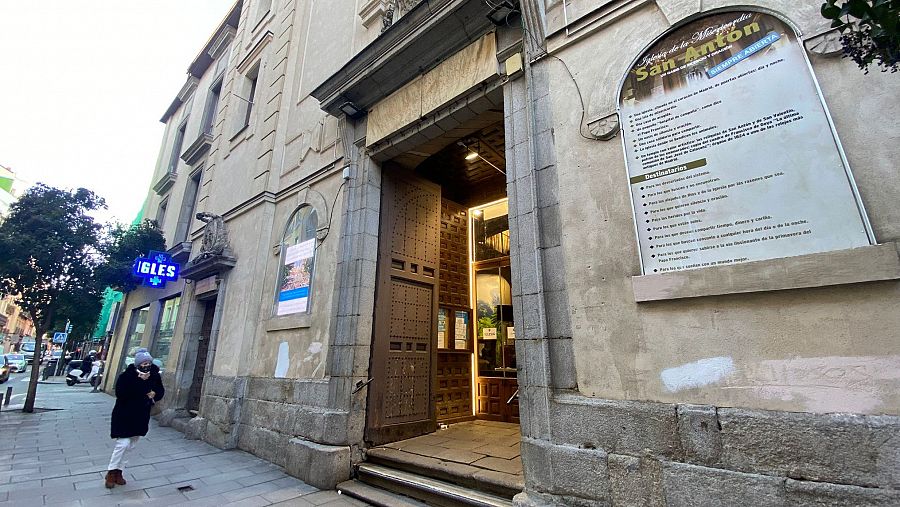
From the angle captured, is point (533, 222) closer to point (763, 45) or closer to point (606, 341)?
point (606, 341)

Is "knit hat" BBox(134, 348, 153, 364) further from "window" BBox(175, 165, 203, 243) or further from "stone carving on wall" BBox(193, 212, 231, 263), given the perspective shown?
"window" BBox(175, 165, 203, 243)

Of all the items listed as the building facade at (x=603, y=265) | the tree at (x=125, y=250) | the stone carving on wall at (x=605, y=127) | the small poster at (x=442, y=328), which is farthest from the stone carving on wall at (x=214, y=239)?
Result: the stone carving on wall at (x=605, y=127)

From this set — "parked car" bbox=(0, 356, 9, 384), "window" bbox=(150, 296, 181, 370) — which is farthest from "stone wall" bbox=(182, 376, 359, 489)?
"parked car" bbox=(0, 356, 9, 384)

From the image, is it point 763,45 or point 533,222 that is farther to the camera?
point 533,222

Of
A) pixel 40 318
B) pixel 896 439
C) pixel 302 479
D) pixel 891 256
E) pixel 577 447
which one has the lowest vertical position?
pixel 302 479

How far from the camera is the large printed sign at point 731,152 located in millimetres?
2679

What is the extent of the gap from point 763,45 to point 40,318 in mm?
16189

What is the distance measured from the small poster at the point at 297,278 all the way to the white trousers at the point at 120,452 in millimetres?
2629

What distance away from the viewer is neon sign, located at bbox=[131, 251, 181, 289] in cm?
1088

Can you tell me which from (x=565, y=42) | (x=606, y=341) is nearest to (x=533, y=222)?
(x=606, y=341)

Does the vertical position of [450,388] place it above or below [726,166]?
below

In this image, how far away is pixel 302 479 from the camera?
17.3 feet

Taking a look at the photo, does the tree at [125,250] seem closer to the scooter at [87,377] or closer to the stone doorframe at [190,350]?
the stone doorframe at [190,350]

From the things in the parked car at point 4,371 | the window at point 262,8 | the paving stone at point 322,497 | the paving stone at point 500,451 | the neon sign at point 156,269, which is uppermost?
the window at point 262,8
